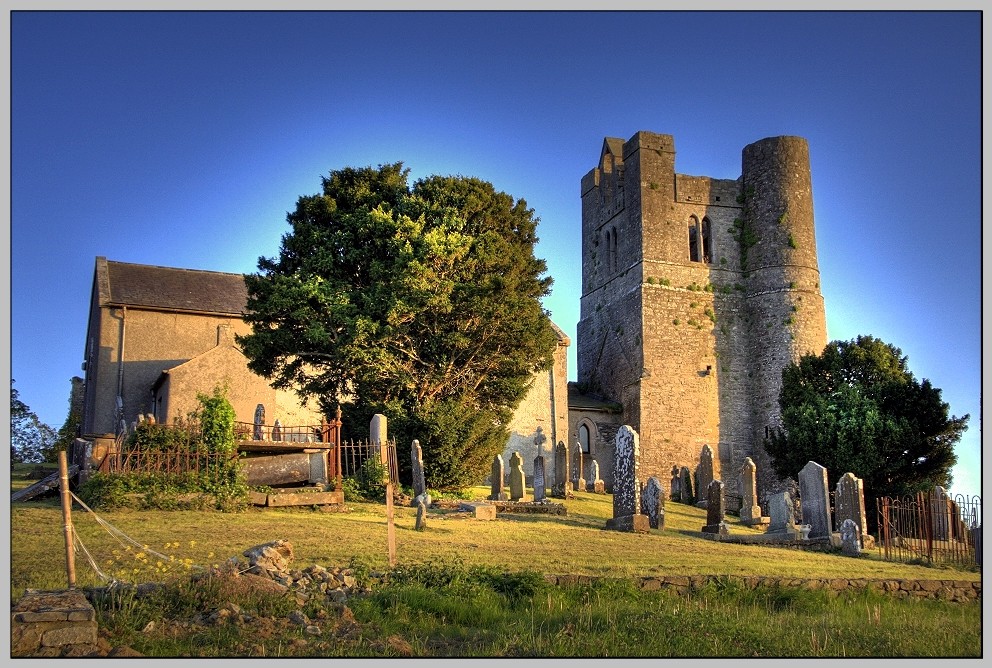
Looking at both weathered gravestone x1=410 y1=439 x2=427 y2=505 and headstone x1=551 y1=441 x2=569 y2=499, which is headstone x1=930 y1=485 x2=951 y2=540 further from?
weathered gravestone x1=410 y1=439 x2=427 y2=505

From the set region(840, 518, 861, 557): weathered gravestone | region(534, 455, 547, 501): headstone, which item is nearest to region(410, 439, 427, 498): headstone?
region(534, 455, 547, 501): headstone

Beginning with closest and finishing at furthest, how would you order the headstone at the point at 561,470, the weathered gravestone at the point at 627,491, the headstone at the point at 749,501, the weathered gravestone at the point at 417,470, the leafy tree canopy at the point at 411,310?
the weathered gravestone at the point at 627,491 < the weathered gravestone at the point at 417,470 < the headstone at the point at 749,501 < the leafy tree canopy at the point at 411,310 < the headstone at the point at 561,470

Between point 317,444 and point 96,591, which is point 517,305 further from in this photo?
point 96,591

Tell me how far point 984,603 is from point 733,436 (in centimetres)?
3137

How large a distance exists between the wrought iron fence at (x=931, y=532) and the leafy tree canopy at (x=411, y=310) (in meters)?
11.0

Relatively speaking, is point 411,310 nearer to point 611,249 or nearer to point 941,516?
point 941,516

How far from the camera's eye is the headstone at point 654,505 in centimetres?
2069

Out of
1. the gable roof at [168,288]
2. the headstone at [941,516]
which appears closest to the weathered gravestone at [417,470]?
the headstone at [941,516]

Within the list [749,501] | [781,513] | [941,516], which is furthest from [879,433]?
[781,513]

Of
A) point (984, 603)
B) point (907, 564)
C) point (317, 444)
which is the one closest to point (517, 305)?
point (317, 444)

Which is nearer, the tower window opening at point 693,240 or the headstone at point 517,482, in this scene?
the headstone at point 517,482

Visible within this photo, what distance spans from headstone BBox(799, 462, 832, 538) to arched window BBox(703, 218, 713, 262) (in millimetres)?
24205

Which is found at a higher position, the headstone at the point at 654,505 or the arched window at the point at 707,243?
the arched window at the point at 707,243

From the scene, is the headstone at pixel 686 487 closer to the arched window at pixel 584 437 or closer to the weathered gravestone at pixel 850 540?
the arched window at pixel 584 437
